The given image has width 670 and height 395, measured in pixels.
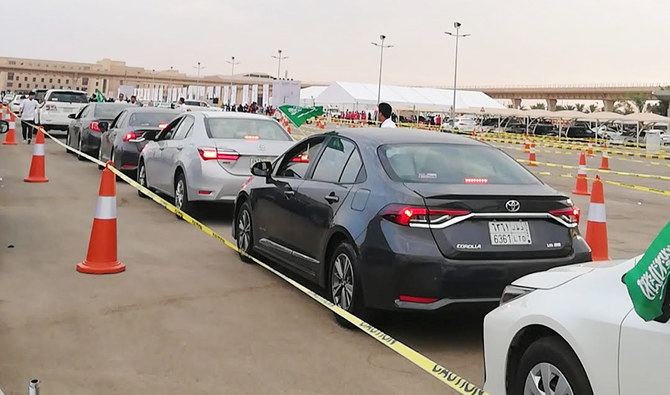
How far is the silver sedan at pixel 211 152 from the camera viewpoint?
9.93 m

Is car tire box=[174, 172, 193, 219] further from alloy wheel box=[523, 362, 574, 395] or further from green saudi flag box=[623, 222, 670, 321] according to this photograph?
green saudi flag box=[623, 222, 670, 321]

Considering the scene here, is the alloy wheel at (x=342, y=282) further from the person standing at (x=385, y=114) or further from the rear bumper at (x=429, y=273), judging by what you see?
the person standing at (x=385, y=114)

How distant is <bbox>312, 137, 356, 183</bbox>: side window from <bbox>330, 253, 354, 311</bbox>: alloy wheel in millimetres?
775

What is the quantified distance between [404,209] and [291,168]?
221cm

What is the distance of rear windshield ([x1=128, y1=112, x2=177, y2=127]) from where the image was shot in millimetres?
14758

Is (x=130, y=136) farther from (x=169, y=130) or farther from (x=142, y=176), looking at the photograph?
(x=169, y=130)

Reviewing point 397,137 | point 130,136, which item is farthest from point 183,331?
point 130,136

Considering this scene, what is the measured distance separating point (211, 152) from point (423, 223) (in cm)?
550

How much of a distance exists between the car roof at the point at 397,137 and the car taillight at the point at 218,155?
11.7ft

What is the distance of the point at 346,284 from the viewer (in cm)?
556

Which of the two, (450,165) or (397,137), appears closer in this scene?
(450,165)

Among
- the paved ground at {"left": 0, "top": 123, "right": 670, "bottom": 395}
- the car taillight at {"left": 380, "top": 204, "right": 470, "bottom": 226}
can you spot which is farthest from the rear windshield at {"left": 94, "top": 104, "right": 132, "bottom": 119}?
the car taillight at {"left": 380, "top": 204, "right": 470, "bottom": 226}

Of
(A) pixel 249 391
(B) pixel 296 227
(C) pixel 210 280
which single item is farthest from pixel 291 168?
(A) pixel 249 391

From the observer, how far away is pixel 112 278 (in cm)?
696
